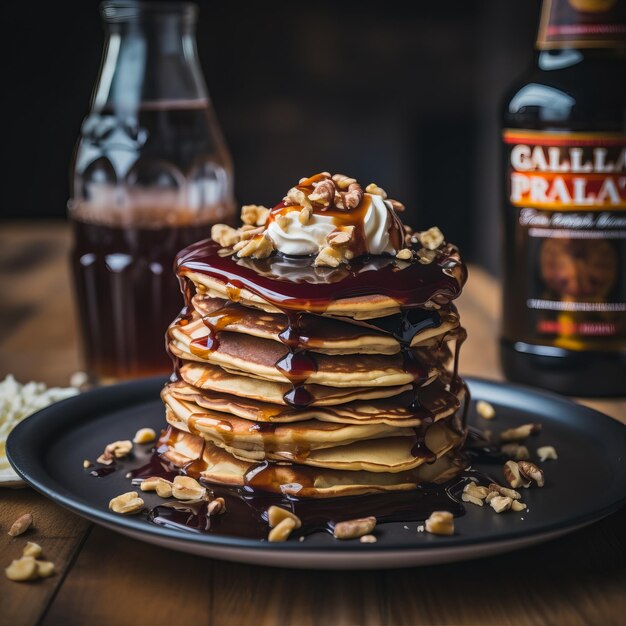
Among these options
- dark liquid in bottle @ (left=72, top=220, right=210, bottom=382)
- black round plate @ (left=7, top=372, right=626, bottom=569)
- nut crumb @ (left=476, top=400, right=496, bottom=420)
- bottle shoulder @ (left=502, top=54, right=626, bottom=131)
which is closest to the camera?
black round plate @ (left=7, top=372, right=626, bottom=569)

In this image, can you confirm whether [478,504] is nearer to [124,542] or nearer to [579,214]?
[124,542]

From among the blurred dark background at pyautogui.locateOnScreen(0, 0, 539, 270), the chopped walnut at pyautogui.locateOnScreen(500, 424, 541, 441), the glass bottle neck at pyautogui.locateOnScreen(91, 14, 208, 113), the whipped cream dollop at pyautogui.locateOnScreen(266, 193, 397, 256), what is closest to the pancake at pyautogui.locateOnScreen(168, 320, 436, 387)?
the whipped cream dollop at pyautogui.locateOnScreen(266, 193, 397, 256)

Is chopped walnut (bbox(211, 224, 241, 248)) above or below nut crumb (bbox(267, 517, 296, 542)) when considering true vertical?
above

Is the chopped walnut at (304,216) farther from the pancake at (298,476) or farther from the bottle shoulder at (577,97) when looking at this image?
the bottle shoulder at (577,97)

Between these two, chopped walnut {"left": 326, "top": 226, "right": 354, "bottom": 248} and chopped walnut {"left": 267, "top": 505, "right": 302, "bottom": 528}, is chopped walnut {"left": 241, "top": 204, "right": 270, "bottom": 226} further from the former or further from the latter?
chopped walnut {"left": 267, "top": 505, "right": 302, "bottom": 528}

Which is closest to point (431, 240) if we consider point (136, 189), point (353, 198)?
point (353, 198)

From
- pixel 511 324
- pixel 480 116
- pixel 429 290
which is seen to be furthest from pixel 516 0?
pixel 429 290
